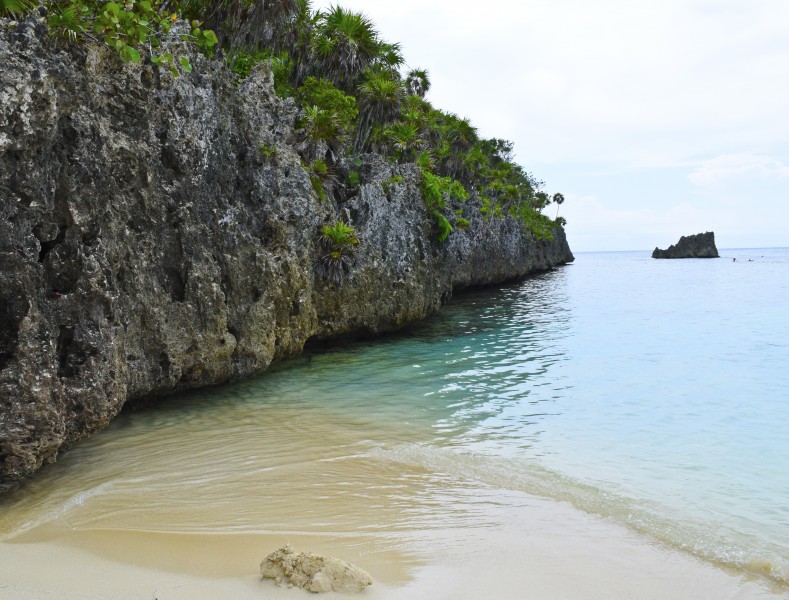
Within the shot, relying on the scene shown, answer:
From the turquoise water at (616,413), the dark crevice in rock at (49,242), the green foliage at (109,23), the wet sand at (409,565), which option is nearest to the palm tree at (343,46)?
the turquoise water at (616,413)

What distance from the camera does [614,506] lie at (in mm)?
6223

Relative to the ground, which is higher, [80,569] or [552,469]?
[80,569]

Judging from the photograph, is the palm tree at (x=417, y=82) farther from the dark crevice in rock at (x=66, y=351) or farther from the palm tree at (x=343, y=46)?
the dark crevice in rock at (x=66, y=351)

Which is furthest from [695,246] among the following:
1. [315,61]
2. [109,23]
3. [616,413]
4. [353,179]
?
[109,23]

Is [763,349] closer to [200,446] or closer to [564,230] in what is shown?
[200,446]

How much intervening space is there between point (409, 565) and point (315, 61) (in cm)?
2164

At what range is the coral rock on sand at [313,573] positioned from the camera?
4.07 metres

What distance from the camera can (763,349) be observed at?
17.0m

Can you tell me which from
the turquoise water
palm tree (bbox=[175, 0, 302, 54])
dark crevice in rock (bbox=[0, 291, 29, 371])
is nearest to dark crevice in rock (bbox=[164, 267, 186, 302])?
the turquoise water

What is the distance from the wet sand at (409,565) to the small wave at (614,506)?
225 millimetres

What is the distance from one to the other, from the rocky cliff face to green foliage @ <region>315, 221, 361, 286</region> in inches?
11.0

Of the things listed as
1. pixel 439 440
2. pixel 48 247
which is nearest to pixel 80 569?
pixel 48 247

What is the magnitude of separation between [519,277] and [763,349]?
37.6 metres

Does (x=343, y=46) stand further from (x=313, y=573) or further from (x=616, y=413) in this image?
(x=313, y=573)
